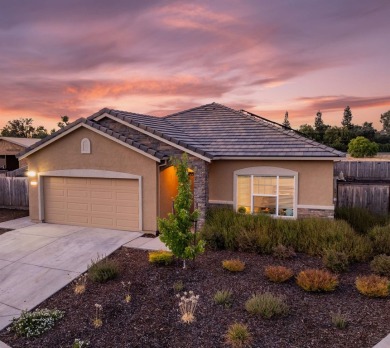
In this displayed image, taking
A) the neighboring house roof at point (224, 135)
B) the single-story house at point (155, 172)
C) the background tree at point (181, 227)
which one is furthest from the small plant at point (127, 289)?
the neighboring house roof at point (224, 135)

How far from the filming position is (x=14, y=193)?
1877 cm

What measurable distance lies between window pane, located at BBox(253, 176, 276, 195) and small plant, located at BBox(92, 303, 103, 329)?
840cm

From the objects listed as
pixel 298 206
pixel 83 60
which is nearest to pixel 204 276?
pixel 298 206

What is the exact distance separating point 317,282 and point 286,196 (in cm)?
606

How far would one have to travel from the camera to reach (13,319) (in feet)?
23.8

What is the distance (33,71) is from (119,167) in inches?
401

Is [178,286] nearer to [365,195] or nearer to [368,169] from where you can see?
[365,195]

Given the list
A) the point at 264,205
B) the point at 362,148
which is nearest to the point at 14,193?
the point at 264,205

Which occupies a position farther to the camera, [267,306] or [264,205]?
[264,205]

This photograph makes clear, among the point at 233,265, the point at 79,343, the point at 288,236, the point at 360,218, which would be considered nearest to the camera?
the point at 79,343

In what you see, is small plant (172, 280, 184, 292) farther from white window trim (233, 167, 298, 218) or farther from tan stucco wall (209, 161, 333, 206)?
tan stucco wall (209, 161, 333, 206)

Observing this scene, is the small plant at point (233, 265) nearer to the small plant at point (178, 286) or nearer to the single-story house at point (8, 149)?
the small plant at point (178, 286)

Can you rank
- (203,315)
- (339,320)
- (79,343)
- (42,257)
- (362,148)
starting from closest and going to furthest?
1. (79,343)
2. (339,320)
3. (203,315)
4. (42,257)
5. (362,148)

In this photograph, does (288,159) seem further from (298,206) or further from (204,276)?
(204,276)
